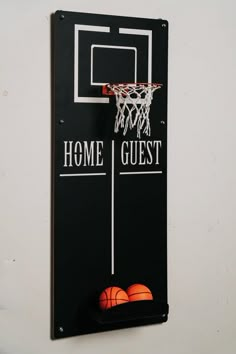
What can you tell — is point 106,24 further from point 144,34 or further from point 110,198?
point 110,198

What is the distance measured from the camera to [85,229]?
2.48 meters

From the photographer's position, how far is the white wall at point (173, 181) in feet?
7.73

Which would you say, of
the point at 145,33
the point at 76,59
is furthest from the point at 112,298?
the point at 145,33

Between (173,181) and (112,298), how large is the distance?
1.97 ft

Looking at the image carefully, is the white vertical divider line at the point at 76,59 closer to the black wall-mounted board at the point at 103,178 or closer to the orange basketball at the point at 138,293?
the black wall-mounted board at the point at 103,178

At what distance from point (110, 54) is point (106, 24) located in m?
0.12

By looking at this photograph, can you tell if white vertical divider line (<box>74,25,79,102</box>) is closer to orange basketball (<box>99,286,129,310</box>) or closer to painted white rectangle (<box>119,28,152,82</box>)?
painted white rectangle (<box>119,28,152,82</box>)

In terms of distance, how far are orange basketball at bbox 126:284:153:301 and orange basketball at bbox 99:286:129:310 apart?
0.03 m

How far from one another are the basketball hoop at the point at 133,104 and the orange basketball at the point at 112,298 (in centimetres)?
65

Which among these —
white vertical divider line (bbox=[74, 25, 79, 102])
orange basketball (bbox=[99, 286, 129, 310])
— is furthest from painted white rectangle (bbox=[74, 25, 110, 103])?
orange basketball (bbox=[99, 286, 129, 310])

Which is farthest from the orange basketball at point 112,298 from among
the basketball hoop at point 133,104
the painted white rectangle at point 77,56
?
the painted white rectangle at point 77,56

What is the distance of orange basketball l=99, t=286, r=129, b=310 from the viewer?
2391 mm

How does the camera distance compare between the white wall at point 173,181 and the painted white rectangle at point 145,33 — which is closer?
the white wall at point 173,181

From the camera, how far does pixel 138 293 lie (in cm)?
245
